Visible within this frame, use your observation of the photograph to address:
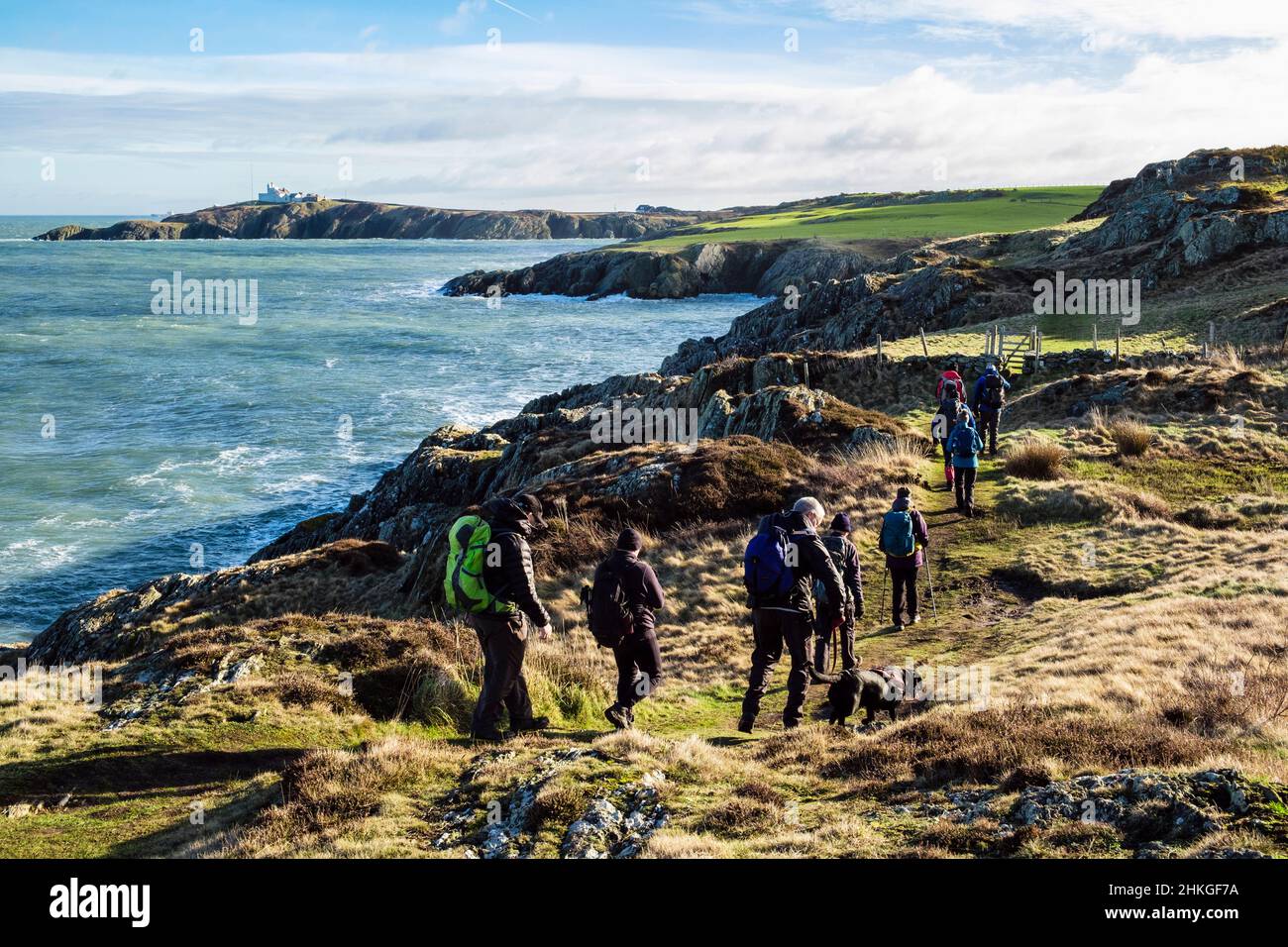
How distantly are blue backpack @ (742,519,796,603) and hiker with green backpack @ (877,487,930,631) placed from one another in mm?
4400

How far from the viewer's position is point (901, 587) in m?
14.9

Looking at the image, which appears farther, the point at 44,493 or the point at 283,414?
the point at 283,414

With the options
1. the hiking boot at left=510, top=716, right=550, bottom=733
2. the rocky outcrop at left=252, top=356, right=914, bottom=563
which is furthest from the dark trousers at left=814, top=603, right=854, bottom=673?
the rocky outcrop at left=252, top=356, right=914, bottom=563

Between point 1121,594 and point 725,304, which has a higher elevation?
point 725,304

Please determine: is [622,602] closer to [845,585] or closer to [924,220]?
[845,585]

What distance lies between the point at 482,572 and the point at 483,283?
127m

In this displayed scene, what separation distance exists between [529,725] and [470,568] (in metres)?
2.13

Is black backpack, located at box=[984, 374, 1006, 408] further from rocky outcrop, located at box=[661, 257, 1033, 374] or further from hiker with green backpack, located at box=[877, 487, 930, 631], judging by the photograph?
rocky outcrop, located at box=[661, 257, 1033, 374]

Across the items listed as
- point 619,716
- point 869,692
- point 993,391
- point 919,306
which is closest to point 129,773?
point 619,716

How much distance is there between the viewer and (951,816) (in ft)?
23.1

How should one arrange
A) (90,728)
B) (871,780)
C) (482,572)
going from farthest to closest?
(90,728), (482,572), (871,780)

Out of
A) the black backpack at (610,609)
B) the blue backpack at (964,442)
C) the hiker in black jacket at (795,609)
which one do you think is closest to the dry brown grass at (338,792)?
the black backpack at (610,609)
